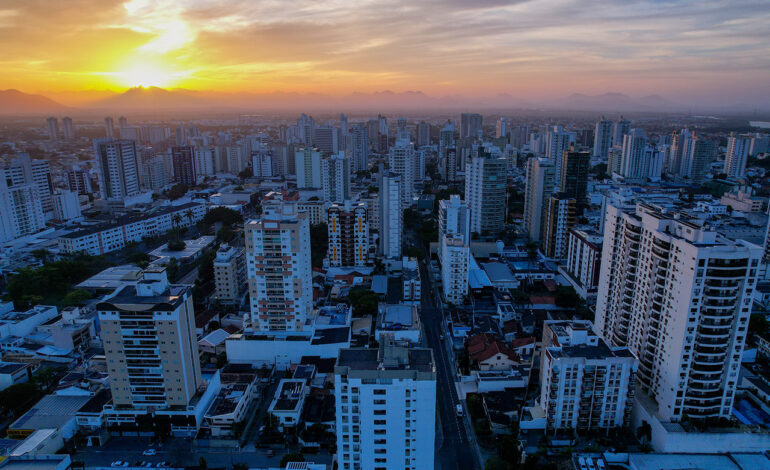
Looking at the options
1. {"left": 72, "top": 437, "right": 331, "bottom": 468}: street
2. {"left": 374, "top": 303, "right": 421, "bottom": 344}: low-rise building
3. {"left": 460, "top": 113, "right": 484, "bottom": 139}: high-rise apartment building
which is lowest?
{"left": 72, "top": 437, "right": 331, "bottom": 468}: street

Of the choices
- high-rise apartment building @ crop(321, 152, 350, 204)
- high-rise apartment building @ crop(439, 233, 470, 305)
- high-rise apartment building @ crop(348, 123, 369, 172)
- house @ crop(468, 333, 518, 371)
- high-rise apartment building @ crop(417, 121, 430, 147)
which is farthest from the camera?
high-rise apartment building @ crop(417, 121, 430, 147)

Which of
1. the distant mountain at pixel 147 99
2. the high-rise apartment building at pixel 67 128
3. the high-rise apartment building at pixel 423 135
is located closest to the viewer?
the high-rise apartment building at pixel 67 128

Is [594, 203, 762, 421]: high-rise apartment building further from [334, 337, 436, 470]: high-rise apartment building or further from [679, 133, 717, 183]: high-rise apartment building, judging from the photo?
[679, 133, 717, 183]: high-rise apartment building

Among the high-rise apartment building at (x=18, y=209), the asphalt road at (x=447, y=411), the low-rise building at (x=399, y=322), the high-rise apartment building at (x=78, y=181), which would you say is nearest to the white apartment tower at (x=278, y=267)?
the low-rise building at (x=399, y=322)

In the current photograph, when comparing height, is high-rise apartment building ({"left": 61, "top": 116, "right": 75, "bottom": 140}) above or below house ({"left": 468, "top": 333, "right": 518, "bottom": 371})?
above

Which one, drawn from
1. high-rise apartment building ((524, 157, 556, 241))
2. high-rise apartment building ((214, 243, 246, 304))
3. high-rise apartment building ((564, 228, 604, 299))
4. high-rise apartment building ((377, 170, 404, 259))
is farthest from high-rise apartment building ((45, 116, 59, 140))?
high-rise apartment building ((564, 228, 604, 299))

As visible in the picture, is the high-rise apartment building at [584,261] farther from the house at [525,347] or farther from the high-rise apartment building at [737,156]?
the high-rise apartment building at [737,156]
